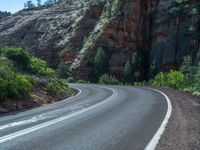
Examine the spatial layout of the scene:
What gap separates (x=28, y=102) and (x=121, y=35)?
55.8 meters

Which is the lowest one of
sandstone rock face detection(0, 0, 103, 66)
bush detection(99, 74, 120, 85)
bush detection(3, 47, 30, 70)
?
bush detection(99, 74, 120, 85)

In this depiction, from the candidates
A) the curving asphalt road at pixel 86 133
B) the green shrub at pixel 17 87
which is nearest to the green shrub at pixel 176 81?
the green shrub at pixel 17 87

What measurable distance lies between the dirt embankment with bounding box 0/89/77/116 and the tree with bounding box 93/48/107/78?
4522 centimetres

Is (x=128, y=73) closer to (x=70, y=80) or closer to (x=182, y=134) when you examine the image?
(x=70, y=80)

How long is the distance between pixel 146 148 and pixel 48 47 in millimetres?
87160

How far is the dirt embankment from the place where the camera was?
20.8 m

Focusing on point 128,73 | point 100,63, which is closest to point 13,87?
point 128,73

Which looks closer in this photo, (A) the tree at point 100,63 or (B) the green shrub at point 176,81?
(B) the green shrub at point 176,81

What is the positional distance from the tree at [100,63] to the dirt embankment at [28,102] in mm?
45217

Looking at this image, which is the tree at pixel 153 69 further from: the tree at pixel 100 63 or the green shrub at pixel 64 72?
the green shrub at pixel 64 72

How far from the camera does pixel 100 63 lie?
7575cm

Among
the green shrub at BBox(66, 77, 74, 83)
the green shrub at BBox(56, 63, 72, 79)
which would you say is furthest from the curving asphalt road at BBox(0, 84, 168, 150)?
the green shrub at BBox(56, 63, 72, 79)

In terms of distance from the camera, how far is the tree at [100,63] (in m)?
75.8

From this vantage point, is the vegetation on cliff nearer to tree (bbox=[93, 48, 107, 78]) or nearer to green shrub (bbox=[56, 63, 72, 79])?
tree (bbox=[93, 48, 107, 78])
